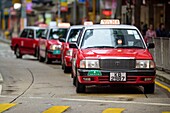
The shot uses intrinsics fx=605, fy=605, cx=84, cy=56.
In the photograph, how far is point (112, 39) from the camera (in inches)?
593

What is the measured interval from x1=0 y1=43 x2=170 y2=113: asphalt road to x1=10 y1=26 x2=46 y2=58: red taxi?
1366 centimetres

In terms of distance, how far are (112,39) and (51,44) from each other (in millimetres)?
11204

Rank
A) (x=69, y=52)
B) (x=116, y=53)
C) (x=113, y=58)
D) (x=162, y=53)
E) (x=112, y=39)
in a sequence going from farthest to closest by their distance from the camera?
(x=69, y=52) < (x=162, y=53) < (x=112, y=39) < (x=116, y=53) < (x=113, y=58)

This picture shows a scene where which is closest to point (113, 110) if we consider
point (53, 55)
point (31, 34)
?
point (53, 55)

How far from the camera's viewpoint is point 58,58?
26.5m

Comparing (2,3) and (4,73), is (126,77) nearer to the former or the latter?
(4,73)

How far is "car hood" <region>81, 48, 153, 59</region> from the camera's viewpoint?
13.9 meters

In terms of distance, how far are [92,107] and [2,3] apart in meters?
93.4

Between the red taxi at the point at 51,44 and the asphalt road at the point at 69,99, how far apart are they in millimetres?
7985

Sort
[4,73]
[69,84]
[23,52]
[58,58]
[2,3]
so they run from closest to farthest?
[69,84], [4,73], [58,58], [23,52], [2,3]

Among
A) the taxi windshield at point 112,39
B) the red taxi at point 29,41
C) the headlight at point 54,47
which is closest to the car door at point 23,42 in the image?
the red taxi at point 29,41

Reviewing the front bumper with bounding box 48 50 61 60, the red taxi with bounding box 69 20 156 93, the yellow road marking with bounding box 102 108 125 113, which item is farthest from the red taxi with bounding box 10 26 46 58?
the yellow road marking with bounding box 102 108 125 113

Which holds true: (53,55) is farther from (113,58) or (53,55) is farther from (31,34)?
(113,58)

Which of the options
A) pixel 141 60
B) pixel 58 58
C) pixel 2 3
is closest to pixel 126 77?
pixel 141 60
